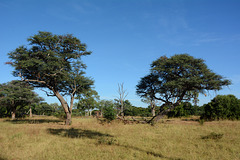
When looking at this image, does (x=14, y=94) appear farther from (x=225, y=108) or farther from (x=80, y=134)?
(x=225, y=108)

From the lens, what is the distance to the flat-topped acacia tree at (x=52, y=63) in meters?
20.7

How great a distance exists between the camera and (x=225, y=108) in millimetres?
25578

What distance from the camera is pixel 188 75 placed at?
2312 centimetres

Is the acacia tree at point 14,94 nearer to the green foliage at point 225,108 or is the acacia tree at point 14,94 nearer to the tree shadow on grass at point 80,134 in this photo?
the tree shadow on grass at point 80,134

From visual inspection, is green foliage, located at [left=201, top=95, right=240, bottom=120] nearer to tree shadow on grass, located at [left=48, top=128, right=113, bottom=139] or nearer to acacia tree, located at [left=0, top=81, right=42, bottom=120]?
tree shadow on grass, located at [left=48, top=128, right=113, bottom=139]

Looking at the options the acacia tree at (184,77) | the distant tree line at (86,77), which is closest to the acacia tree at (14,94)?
the distant tree line at (86,77)

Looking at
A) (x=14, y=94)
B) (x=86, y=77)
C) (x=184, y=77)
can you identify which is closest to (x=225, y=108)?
(x=184, y=77)

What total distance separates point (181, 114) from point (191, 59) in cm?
1801

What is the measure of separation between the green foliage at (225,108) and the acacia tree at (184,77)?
4.79 meters

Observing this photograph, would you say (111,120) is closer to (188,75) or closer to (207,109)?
(188,75)

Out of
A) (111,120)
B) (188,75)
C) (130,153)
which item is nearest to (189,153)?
(130,153)

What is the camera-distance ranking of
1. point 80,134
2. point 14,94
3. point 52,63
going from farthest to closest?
point 14,94, point 52,63, point 80,134

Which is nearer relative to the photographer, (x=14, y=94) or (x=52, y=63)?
(x=52, y=63)

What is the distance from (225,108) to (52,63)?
26482 mm
